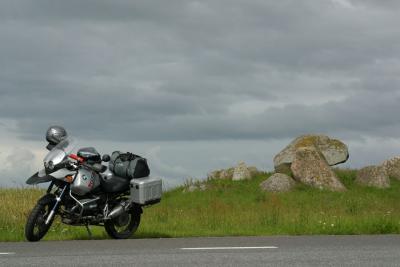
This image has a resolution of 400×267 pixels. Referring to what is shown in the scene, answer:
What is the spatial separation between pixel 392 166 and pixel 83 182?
26682 mm

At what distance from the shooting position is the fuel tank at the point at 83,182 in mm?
12414

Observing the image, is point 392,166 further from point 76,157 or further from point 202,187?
point 76,157

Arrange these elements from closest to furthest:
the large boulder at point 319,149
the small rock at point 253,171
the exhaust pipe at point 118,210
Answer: the exhaust pipe at point 118,210
the large boulder at point 319,149
the small rock at point 253,171

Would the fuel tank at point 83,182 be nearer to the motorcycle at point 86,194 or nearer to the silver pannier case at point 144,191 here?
the motorcycle at point 86,194

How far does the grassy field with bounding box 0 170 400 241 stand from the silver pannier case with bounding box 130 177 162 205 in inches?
42.4

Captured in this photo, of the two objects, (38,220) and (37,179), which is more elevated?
(37,179)

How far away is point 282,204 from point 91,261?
21.5m

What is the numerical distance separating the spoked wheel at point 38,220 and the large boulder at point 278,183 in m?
21.3

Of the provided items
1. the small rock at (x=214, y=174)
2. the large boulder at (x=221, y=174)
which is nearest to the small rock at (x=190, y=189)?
the large boulder at (x=221, y=174)

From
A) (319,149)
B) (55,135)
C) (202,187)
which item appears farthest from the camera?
(319,149)

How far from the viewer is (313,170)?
110 ft

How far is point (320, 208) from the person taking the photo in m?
29.1

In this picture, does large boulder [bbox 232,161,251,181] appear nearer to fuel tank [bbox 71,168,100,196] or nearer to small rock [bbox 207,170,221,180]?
small rock [bbox 207,170,221,180]

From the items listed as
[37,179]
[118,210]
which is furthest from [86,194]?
[37,179]
